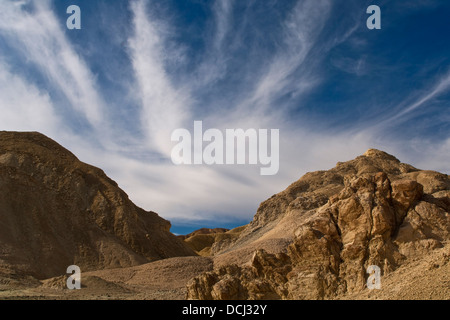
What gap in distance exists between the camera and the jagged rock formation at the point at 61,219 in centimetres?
3675

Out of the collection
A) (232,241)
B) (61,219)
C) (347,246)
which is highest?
(61,219)

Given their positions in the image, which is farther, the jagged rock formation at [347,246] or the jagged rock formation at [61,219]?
the jagged rock formation at [61,219]

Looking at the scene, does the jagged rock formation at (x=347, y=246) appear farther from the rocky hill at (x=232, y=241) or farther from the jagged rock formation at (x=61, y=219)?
the jagged rock formation at (x=61, y=219)

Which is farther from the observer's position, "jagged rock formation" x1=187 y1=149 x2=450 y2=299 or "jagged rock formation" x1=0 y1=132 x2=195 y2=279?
"jagged rock formation" x1=0 y1=132 x2=195 y2=279

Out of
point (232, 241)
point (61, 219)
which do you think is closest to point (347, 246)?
point (61, 219)

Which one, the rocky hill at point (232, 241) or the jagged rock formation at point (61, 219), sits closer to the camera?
the rocky hill at point (232, 241)

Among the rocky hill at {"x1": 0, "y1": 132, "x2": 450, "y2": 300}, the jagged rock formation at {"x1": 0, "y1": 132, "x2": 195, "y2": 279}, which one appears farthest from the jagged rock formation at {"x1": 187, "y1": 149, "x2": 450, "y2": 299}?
the jagged rock formation at {"x1": 0, "y1": 132, "x2": 195, "y2": 279}

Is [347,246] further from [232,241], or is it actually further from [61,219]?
[232,241]

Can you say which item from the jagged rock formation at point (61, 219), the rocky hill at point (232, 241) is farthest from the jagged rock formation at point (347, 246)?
the jagged rock formation at point (61, 219)

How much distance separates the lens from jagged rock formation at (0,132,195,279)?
36.8m

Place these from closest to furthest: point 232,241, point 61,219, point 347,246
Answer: point 347,246 < point 61,219 < point 232,241

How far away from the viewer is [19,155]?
48.1m

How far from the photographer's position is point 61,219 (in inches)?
1715

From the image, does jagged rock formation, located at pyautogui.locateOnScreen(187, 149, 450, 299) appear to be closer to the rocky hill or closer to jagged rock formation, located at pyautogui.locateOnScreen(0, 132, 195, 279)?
the rocky hill
